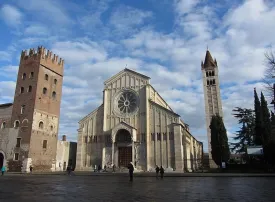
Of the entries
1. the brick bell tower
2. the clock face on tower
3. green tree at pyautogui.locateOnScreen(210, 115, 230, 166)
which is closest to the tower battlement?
the brick bell tower

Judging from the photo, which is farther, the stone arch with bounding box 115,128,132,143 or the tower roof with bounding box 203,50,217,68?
the tower roof with bounding box 203,50,217,68

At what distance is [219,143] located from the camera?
3862cm

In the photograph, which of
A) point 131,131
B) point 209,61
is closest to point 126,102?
point 131,131

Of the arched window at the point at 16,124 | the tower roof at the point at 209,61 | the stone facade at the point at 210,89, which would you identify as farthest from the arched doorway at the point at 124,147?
the tower roof at the point at 209,61

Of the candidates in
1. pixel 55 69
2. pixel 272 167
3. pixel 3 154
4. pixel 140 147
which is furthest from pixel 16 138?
pixel 272 167

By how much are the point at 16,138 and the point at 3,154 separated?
11.2 feet

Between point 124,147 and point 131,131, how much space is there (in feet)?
10.1

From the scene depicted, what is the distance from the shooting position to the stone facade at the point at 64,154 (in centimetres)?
4334

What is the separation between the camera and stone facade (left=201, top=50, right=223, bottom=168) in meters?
61.9

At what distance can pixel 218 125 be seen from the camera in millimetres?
40062

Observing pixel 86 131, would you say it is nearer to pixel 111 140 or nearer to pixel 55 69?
pixel 111 140

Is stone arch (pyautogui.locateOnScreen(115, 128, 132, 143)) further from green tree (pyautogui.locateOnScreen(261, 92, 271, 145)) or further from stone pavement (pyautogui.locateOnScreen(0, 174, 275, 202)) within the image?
stone pavement (pyautogui.locateOnScreen(0, 174, 275, 202))

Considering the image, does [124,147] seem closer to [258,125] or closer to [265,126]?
[258,125]

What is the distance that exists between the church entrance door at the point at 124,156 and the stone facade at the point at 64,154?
1228 cm
